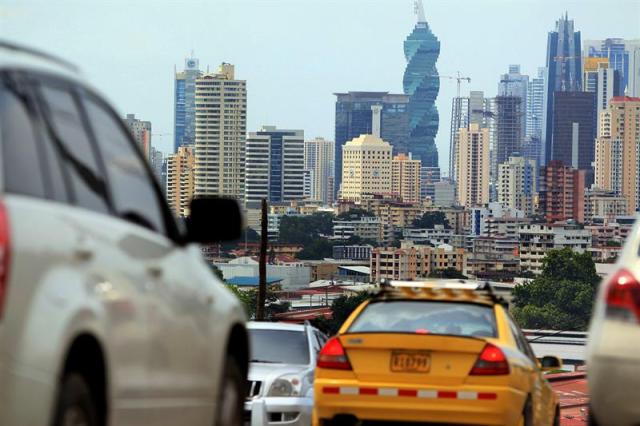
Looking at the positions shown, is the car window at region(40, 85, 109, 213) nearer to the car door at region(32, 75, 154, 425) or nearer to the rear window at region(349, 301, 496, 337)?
the car door at region(32, 75, 154, 425)

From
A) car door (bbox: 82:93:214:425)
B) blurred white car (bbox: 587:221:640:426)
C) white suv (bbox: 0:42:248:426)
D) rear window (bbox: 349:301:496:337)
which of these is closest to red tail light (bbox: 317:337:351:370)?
rear window (bbox: 349:301:496:337)

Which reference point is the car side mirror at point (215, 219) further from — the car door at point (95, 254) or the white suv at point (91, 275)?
the car door at point (95, 254)

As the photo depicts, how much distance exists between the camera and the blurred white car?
6066 mm

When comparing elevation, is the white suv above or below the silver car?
above

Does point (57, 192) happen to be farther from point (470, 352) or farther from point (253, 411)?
point (253, 411)

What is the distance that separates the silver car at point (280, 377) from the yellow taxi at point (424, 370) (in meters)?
2.39

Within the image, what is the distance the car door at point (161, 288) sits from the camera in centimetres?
527

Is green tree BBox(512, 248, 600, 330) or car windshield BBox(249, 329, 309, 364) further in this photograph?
green tree BBox(512, 248, 600, 330)

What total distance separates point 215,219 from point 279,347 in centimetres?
843

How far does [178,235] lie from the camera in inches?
238

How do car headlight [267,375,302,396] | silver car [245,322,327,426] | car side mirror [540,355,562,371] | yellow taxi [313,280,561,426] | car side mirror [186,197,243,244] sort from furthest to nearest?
car headlight [267,375,302,396] → silver car [245,322,327,426] → car side mirror [540,355,562,371] → yellow taxi [313,280,561,426] → car side mirror [186,197,243,244]

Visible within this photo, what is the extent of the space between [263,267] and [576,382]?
79898 millimetres

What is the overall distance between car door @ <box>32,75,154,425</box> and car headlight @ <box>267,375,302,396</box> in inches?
315

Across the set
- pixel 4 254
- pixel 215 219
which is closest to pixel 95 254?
pixel 4 254
